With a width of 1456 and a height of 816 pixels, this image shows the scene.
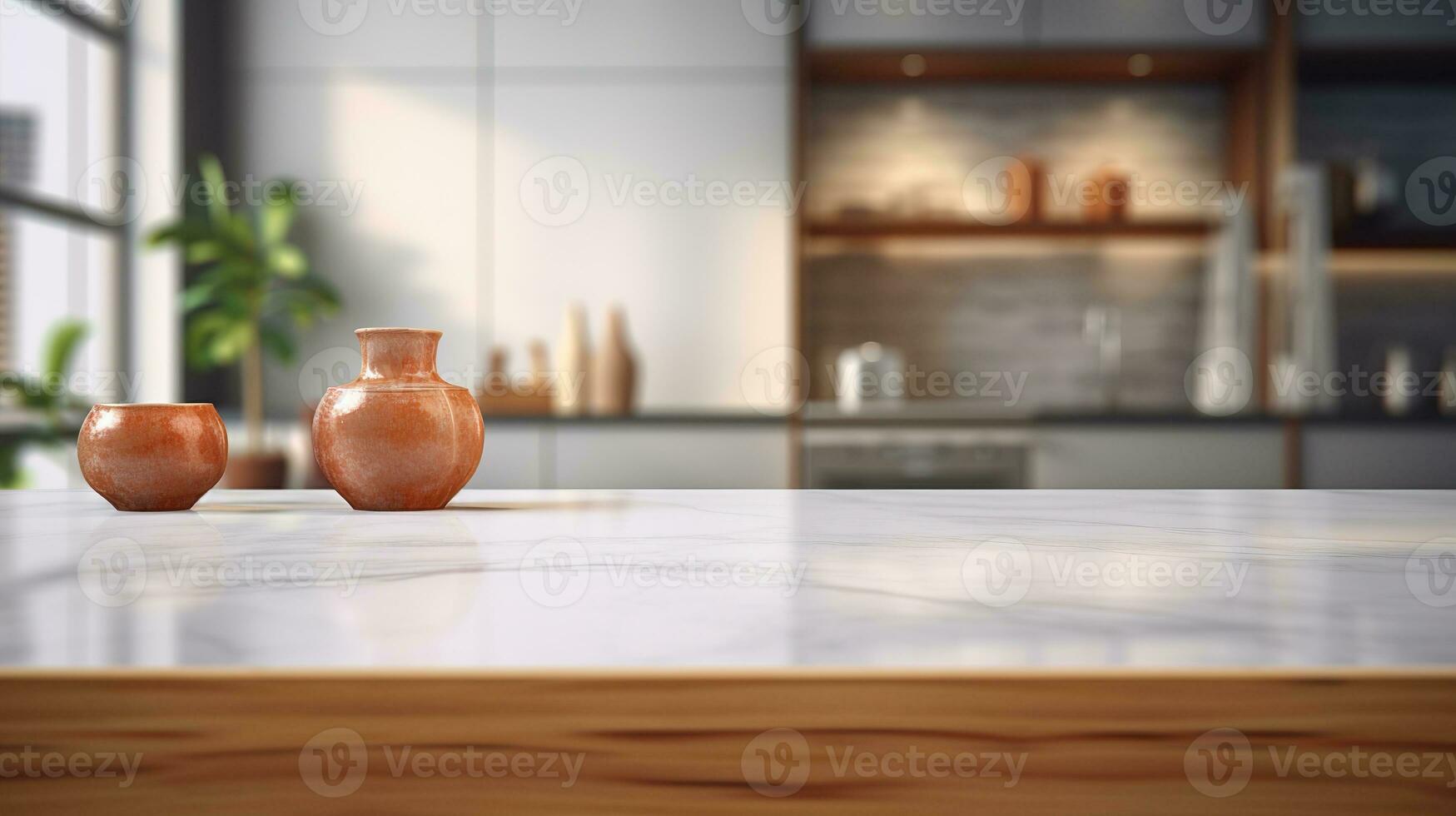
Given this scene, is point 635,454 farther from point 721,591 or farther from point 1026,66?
point 721,591

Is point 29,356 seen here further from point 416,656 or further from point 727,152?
point 416,656

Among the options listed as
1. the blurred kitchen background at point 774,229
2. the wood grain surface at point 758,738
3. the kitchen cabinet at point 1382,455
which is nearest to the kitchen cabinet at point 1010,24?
the blurred kitchen background at point 774,229

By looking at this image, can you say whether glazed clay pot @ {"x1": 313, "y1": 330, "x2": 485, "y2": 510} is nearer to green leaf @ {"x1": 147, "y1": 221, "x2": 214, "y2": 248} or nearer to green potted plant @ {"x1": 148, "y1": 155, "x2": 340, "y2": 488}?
green potted plant @ {"x1": 148, "y1": 155, "x2": 340, "y2": 488}

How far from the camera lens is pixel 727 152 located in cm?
322

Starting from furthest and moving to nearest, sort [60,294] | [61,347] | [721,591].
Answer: [60,294] < [61,347] < [721,591]

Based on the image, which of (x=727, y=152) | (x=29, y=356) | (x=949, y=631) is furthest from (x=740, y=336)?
(x=949, y=631)

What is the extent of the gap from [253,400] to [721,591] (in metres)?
2.98

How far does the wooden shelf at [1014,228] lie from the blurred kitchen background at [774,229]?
14mm

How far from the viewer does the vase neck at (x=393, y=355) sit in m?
0.84

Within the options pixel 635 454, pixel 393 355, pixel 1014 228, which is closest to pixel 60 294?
pixel 635 454

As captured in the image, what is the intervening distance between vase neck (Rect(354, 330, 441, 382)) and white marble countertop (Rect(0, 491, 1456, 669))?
0.12 m

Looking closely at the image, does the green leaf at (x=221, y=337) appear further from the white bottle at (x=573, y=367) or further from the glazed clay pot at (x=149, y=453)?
the glazed clay pot at (x=149, y=453)

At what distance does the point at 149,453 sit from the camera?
826mm

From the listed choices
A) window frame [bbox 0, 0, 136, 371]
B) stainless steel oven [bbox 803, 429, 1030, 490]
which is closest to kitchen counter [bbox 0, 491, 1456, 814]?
stainless steel oven [bbox 803, 429, 1030, 490]
